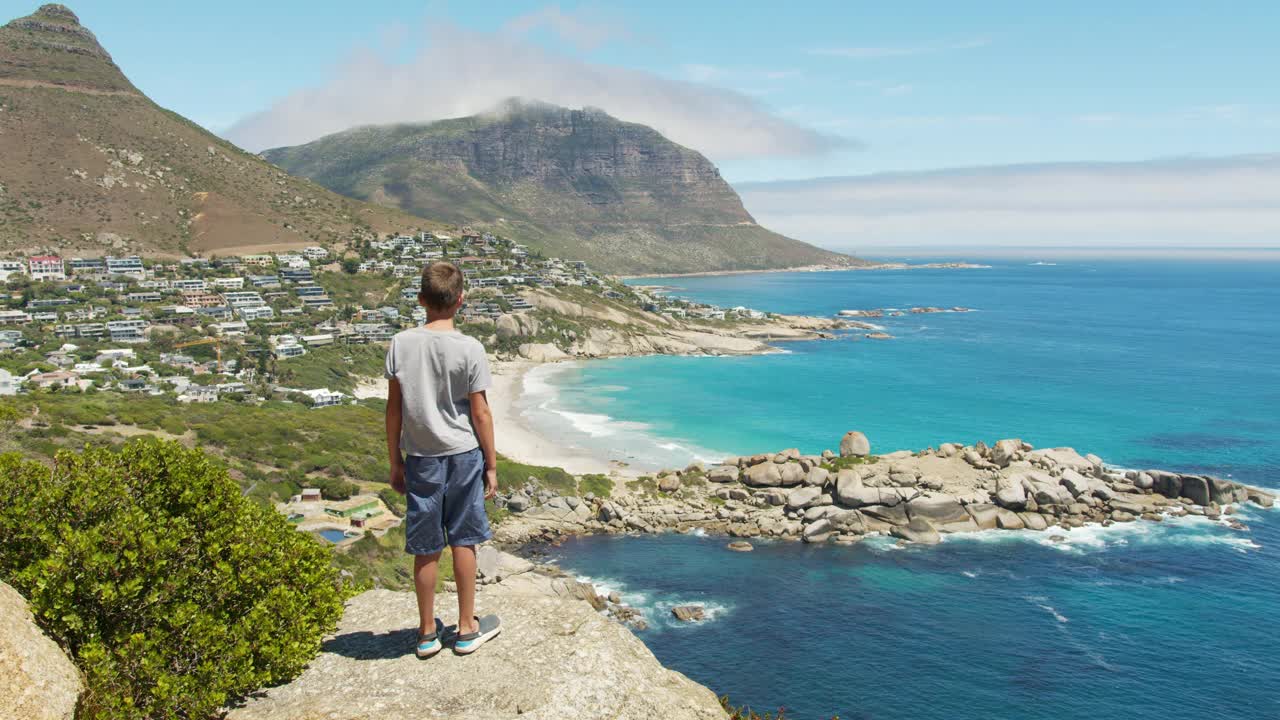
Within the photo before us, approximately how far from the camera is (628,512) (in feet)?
126

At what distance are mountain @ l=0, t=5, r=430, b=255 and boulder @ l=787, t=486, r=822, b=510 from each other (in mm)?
84824

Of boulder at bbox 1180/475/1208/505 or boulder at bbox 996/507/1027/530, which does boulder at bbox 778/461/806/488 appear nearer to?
boulder at bbox 996/507/1027/530

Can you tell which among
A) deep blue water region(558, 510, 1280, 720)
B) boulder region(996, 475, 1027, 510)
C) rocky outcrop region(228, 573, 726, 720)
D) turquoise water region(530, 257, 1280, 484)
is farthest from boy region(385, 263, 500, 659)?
turquoise water region(530, 257, 1280, 484)

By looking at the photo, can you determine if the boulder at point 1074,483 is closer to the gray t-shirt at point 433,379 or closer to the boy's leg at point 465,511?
the boy's leg at point 465,511

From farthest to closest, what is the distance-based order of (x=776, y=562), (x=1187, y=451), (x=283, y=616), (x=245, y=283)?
(x=245, y=283) → (x=1187, y=451) → (x=776, y=562) → (x=283, y=616)

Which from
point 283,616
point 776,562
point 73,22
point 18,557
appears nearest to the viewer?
point 18,557

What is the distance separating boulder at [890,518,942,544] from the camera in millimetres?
35094

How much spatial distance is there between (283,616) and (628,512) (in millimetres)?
32280

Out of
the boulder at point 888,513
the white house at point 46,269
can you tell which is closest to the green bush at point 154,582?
the boulder at point 888,513

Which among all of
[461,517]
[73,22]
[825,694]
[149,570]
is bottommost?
[825,694]

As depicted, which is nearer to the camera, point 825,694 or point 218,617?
point 218,617

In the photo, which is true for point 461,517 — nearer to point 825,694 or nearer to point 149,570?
point 149,570

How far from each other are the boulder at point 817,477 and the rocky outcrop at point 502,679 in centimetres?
3350

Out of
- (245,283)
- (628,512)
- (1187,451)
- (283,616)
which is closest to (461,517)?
(283,616)
